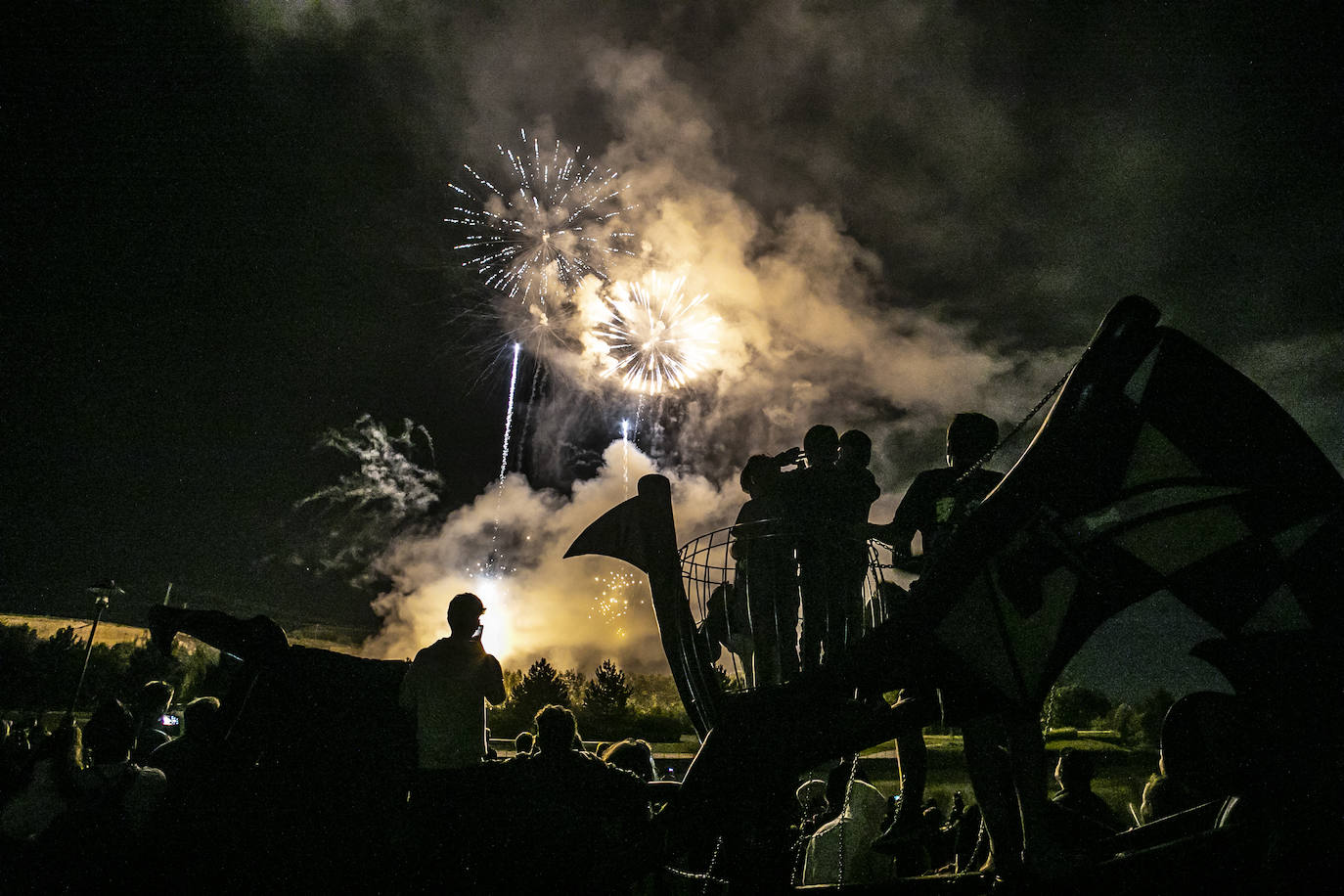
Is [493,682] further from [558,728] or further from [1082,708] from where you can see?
[1082,708]

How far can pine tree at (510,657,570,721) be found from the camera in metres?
39.0

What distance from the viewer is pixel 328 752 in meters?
2.49

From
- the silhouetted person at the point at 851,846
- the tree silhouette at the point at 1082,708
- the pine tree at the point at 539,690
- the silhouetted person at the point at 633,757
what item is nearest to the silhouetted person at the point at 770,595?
the silhouetted person at the point at 633,757

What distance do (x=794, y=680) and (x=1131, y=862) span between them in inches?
50.4

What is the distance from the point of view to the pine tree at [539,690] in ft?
128

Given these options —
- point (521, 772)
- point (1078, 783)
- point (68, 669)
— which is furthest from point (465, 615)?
point (68, 669)

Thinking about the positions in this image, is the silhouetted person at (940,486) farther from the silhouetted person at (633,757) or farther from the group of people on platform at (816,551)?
the silhouetted person at (633,757)

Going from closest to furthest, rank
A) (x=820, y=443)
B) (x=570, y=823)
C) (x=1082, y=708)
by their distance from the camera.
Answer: (x=570, y=823)
(x=820, y=443)
(x=1082, y=708)

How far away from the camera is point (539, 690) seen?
4016 cm

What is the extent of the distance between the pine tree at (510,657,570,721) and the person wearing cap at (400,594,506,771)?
38369 mm

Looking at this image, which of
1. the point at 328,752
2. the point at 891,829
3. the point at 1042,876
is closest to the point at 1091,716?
the point at 891,829

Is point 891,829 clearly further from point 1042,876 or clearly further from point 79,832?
point 79,832

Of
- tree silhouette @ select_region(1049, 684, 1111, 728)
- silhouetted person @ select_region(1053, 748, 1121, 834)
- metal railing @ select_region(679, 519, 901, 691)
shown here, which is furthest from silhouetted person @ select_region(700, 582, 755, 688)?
tree silhouette @ select_region(1049, 684, 1111, 728)

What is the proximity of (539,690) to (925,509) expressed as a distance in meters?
41.3
